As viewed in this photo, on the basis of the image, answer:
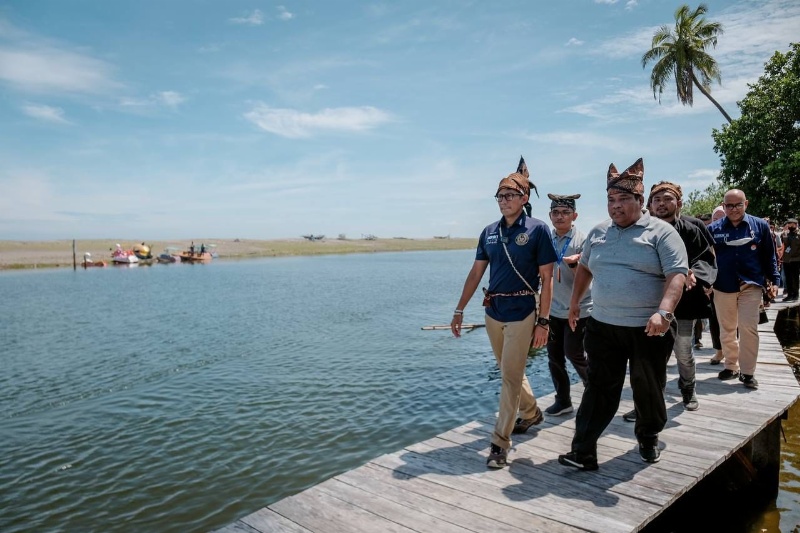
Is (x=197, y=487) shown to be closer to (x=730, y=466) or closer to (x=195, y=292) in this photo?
(x=730, y=466)

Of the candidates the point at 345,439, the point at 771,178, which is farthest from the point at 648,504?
the point at 771,178

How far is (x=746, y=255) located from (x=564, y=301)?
298 cm

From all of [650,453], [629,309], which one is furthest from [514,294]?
[650,453]

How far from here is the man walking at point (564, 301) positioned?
5.96 meters

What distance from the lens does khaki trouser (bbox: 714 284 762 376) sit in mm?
7051

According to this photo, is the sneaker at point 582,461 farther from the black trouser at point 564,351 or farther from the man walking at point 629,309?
the black trouser at point 564,351

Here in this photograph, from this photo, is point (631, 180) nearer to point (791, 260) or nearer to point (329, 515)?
point (329, 515)

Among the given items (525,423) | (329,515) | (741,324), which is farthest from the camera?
(741,324)

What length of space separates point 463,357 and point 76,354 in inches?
518

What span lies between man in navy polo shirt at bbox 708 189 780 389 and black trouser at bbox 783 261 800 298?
12.7m

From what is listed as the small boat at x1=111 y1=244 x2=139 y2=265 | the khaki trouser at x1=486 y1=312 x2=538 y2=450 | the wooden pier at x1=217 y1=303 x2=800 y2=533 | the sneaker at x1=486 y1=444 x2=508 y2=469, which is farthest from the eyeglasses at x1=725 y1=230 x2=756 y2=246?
the small boat at x1=111 y1=244 x2=139 y2=265

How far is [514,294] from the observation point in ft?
16.1

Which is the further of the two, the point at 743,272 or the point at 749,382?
the point at 749,382

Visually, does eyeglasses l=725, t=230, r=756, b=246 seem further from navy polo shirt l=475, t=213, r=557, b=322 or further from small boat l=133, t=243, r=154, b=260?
small boat l=133, t=243, r=154, b=260
